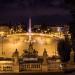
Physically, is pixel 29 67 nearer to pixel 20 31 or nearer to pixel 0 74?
pixel 0 74

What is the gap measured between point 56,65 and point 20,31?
83647mm

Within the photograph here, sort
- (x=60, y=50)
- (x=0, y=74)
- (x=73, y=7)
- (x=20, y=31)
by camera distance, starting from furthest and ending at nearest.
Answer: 1. (x=20, y=31)
2. (x=60, y=50)
3. (x=0, y=74)
4. (x=73, y=7)

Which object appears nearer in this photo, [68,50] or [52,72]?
[52,72]

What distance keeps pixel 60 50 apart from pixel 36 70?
11.0ft

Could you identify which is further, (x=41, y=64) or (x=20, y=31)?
(x=20, y=31)

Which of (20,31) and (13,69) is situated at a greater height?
(20,31)

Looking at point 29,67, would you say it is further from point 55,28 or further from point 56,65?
point 55,28

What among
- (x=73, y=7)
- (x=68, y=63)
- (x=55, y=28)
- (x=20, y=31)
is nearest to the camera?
(x=73, y=7)

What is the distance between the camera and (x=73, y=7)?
22344 mm

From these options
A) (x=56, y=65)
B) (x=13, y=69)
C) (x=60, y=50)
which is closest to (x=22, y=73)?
(x=13, y=69)

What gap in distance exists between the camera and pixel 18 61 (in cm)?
2561

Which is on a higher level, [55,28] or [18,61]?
[55,28]

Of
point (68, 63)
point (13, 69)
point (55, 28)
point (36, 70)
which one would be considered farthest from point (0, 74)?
point (55, 28)

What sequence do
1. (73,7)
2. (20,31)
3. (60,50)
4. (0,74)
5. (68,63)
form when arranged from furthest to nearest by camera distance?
(20,31), (60,50), (68,63), (0,74), (73,7)
